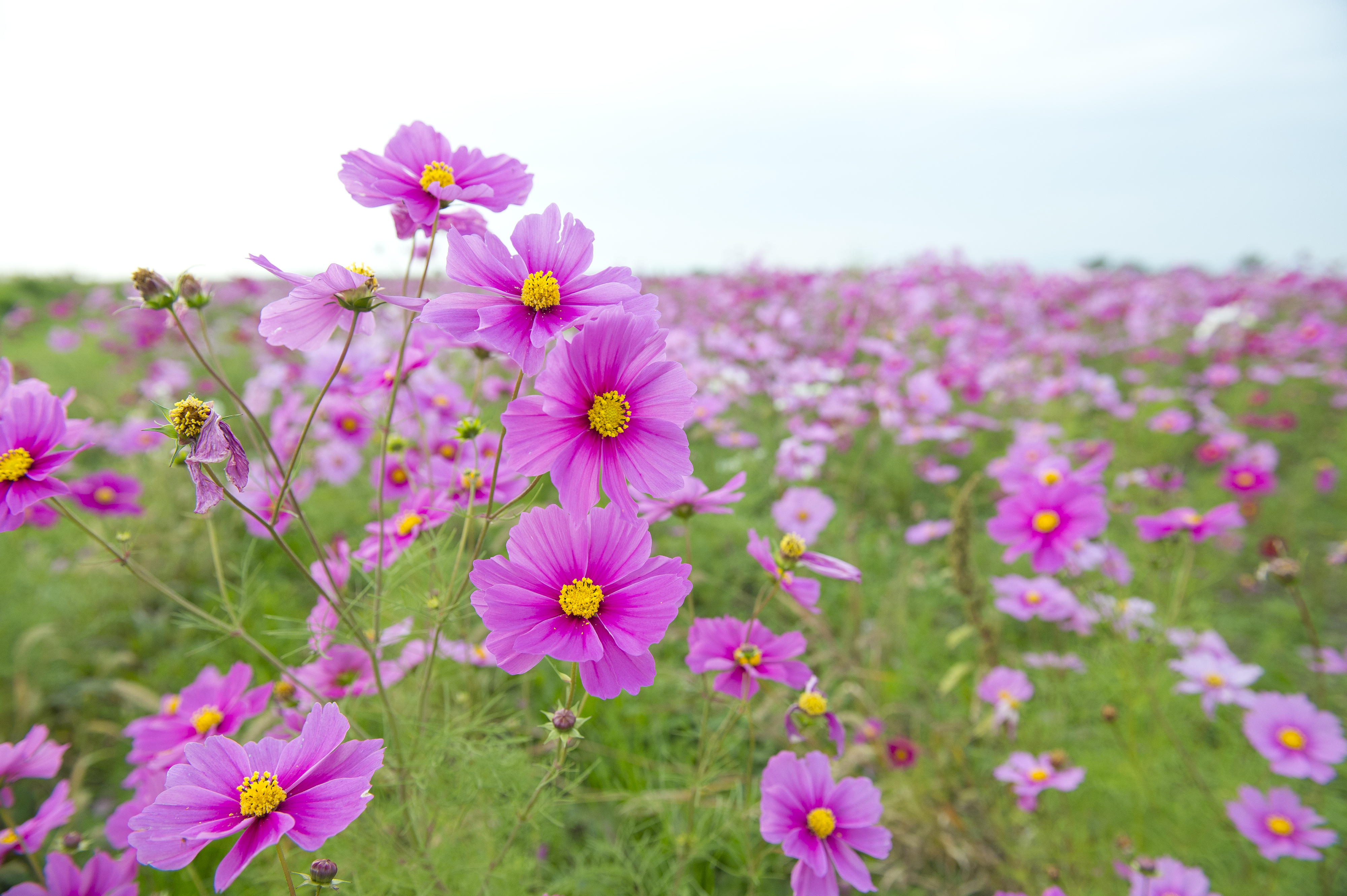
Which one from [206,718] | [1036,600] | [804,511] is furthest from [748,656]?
[1036,600]

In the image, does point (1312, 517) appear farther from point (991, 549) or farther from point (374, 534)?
point (374, 534)

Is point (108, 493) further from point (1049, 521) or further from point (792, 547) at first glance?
point (1049, 521)

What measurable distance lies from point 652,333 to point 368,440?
119 centimetres

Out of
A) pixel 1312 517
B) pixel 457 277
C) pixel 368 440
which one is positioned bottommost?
pixel 1312 517

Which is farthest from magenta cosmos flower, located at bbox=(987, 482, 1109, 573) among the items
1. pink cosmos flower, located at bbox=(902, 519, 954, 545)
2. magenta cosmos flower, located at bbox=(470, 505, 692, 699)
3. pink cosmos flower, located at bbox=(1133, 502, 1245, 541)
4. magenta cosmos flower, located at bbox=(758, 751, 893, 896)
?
magenta cosmos flower, located at bbox=(470, 505, 692, 699)

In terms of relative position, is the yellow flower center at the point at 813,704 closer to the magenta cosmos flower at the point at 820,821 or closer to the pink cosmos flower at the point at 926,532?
the magenta cosmos flower at the point at 820,821

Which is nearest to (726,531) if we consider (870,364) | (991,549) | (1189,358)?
(991,549)

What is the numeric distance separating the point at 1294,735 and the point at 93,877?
6.57ft

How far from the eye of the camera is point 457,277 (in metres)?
0.55

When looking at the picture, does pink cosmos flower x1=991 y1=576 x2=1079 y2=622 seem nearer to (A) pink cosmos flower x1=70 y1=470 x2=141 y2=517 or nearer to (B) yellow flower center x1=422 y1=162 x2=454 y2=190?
(B) yellow flower center x1=422 y1=162 x2=454 y2=190

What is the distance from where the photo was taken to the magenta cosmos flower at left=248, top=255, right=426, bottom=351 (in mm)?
568

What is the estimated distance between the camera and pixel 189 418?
0.57 metres

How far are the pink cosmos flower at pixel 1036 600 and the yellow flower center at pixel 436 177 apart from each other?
152 centimetres

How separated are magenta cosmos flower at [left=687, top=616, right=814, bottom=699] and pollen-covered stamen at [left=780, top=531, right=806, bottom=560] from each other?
10 cm
